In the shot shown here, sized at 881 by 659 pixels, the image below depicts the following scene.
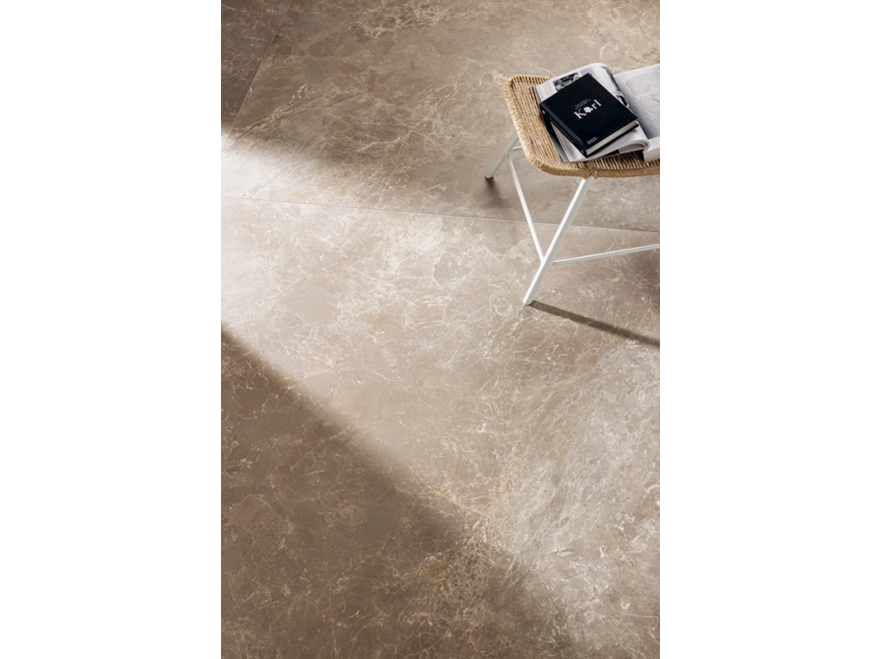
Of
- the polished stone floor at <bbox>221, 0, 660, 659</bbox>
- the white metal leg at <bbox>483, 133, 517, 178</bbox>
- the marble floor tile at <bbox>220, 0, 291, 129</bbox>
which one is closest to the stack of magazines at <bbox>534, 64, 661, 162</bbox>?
the white metal leg at <bbox>483, 133, 517, 178</bbox>

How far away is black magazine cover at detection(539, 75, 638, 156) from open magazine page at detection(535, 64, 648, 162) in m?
0.02

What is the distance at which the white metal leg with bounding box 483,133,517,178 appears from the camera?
78.7 inches

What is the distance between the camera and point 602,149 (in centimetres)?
159

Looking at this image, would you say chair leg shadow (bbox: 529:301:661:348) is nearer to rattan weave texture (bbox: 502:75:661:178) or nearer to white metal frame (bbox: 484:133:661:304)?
white metal frame (bbox: 484:133:661:304)

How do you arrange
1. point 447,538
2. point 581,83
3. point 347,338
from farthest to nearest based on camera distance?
point 347,338
point 581,83
point 447,538

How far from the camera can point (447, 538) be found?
61.7 inches

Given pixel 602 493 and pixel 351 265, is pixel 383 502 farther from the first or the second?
pixel 351 265

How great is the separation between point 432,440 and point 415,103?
4.45ft

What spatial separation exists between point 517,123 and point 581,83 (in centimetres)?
20

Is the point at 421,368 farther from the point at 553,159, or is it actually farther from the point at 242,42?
the point at 242,42

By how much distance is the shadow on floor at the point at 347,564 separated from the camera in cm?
145

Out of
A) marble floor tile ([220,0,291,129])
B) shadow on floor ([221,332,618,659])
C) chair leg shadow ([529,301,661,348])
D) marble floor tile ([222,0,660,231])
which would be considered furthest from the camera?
marble floor tile ([220,0,291,129])
